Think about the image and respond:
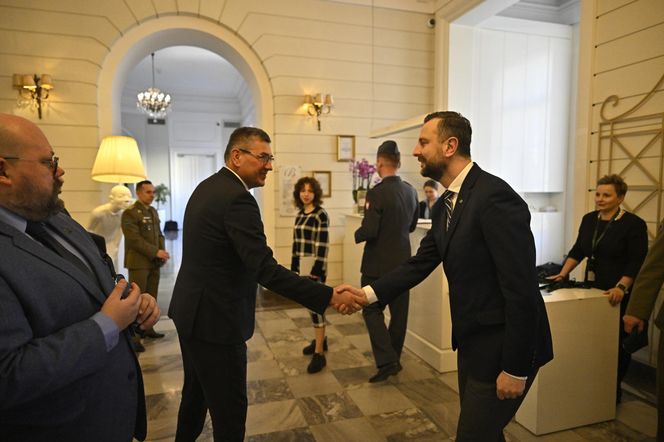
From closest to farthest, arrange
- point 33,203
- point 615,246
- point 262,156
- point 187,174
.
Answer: point 33,203, point 262,156, point 615,246, point 187,174

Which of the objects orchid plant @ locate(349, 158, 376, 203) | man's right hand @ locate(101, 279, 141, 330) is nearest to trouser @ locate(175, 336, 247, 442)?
man's right hand @ locate(101, 279, 141, 330)

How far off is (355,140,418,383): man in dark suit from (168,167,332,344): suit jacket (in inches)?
63.4

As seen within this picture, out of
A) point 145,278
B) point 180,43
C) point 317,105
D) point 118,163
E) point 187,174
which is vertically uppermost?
point 180,43

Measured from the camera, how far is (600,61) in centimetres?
372

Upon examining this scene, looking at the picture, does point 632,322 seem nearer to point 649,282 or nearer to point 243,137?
point 649,282

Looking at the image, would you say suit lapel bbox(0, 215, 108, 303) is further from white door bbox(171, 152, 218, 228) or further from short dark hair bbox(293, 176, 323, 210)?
white door bbox(171, 152, 218, 228)

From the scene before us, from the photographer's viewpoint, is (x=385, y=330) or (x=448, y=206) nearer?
Result: (x=448, y=206)

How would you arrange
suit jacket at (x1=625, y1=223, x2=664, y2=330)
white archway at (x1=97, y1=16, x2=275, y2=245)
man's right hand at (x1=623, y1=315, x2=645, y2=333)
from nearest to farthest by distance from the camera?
suit jacket at (x1=625, y1=223, x2=664, y2=330) < man's right hand at (x1=623, y1=315, x2=645, y2=333) < white archway at (x1=97, y1=16, x2=275, y2=245)

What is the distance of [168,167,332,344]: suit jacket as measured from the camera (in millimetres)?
1783

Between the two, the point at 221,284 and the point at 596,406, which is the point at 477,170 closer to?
the point at 221,284

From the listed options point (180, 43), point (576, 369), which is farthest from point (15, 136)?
point (180, 43)

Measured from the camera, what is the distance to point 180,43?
238 inches

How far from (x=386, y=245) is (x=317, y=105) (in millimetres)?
3168

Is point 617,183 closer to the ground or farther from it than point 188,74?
closer to the ground
